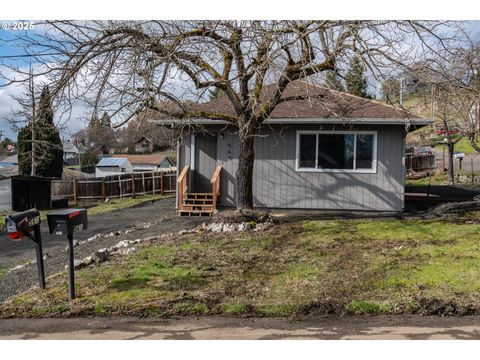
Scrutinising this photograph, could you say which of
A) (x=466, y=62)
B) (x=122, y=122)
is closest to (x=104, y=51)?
(x=122, y=122)

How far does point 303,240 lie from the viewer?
7379 mm

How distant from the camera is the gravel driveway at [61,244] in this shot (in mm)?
5712

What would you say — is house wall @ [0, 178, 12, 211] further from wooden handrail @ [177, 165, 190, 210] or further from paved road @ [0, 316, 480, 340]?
paved road @ [0, 316, 480, 340]

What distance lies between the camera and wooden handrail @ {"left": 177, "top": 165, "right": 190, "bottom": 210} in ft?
36.4

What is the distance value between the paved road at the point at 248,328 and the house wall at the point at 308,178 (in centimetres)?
766

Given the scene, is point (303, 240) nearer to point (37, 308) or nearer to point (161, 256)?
point (161, 256)

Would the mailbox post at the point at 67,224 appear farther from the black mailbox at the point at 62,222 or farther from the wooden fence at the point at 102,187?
the wooden fence at the point at 102,187

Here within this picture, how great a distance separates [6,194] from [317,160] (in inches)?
494

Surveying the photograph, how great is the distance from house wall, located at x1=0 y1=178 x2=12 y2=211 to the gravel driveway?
261 inches

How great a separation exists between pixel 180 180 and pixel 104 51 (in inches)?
186

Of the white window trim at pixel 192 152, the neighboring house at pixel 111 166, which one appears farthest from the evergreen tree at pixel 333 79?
the neighboring house at pixel 111 166

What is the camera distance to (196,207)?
36.7 feet

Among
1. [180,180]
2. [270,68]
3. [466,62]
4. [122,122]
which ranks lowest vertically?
[180,180]

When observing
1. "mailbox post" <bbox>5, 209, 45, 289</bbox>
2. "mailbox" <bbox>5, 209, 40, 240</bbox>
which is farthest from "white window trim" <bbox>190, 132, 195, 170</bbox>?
"mailbox" <bbox>5, 209, 40, 240</bbox>
